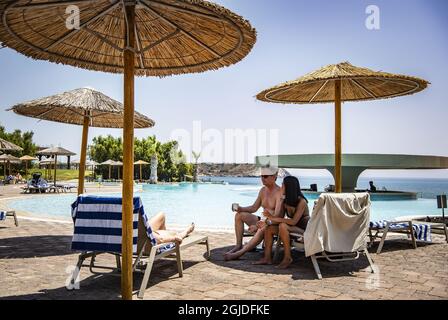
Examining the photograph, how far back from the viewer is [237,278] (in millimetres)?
3828

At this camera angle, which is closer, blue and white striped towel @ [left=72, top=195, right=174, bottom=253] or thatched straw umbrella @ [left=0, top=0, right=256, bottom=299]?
thatched straw umbrella @ [left=0, top=0, right=256, bottom=299]

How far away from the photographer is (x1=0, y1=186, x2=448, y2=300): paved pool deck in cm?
325

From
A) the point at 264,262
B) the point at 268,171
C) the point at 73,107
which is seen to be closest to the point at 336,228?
the point at 264,262

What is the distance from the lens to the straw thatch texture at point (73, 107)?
225 inches

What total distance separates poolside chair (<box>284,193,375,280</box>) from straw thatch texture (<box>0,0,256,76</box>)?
196 cm

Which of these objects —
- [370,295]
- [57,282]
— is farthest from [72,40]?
[370,295]

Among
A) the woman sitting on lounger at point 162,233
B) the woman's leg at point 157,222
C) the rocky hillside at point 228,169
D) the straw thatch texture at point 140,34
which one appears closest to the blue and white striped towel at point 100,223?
the woman sitting on lounger at point 162,233

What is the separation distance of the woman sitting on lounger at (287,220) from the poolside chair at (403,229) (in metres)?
1.55

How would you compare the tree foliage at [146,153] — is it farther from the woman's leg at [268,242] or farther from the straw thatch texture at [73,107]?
the woman's leg at [268,242]

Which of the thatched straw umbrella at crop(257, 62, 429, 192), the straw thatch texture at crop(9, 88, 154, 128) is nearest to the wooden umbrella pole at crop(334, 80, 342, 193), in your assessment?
the thatched straw umbrella at crop(257, 62, 429, 192)

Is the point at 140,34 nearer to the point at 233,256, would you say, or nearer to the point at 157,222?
the point at 157,222

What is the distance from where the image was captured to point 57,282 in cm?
360

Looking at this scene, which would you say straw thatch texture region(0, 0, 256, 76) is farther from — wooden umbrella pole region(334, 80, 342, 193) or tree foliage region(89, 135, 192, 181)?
tree foliage region(89, 135, 192, 181)

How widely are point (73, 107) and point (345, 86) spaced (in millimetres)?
4665
